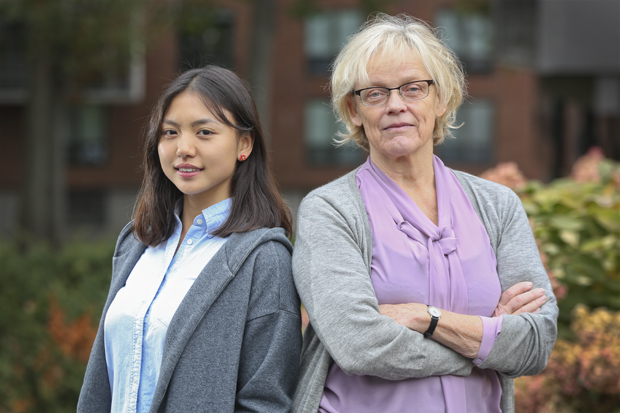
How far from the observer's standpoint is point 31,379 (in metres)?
6.29

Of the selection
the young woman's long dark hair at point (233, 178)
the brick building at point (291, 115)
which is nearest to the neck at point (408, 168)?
the young woman's long dark hair at point (233, 178)

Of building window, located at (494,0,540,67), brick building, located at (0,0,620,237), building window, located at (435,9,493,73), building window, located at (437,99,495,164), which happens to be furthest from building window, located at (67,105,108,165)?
building window, located at (494,0,540,67)

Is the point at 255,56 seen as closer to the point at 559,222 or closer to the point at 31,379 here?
the point at 31,379

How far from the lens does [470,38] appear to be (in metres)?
27.6

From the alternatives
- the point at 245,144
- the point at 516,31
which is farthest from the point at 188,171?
the point at 516,31

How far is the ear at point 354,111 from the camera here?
8.30 ft

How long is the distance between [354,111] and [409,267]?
57 centimetres

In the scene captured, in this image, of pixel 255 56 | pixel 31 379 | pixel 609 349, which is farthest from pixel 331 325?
pixel 255 56

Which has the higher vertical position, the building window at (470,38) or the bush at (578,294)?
the building window at (470,38)

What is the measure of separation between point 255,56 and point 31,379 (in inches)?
431

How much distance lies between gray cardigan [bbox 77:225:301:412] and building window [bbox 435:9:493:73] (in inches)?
A: 1007

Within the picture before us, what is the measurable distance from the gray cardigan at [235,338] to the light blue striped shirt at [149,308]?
0.07 meters

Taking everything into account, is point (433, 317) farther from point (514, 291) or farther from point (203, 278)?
point (203, 278)

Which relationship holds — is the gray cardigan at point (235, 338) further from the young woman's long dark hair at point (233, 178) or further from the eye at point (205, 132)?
the eye at point (205, 132)
